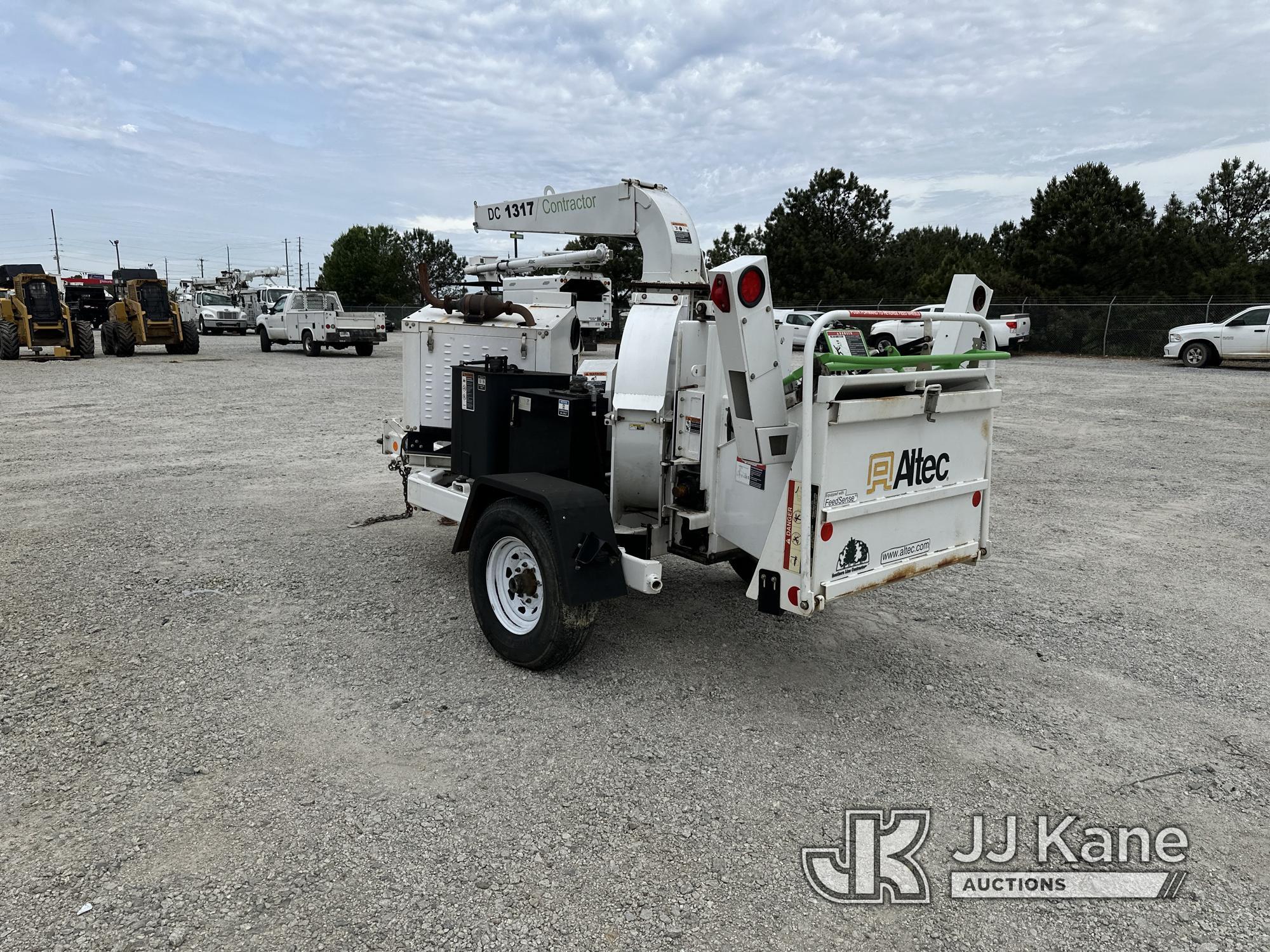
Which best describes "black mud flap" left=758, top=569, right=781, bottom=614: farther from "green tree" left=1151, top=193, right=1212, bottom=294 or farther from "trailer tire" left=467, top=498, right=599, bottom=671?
"green tree" left=1151, top=193, right=1212, bottom=294

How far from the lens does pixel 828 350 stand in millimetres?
4004

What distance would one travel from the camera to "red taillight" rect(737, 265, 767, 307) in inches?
151

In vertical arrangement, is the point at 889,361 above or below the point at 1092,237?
below

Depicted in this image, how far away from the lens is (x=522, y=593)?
4.75 metres

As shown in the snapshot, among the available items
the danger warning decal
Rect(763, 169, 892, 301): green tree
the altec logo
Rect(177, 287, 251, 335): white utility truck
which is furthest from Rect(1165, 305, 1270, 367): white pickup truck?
Rect(177, 287, 251, 335): white utility truck

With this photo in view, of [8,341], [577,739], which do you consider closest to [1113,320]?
[577,739]

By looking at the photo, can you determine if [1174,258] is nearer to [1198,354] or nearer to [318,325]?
[1198,354]

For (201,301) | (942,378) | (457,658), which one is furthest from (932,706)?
(201,301)

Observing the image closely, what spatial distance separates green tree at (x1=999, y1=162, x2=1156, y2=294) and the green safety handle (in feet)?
112

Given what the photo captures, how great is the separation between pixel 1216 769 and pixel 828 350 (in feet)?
8.14

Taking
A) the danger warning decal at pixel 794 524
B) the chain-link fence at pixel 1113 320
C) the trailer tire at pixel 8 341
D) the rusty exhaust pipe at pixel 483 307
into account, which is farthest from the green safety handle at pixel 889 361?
the trailer tire at pixel 8 341

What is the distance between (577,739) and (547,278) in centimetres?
487

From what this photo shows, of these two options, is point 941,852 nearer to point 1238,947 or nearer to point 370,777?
point 1238,947

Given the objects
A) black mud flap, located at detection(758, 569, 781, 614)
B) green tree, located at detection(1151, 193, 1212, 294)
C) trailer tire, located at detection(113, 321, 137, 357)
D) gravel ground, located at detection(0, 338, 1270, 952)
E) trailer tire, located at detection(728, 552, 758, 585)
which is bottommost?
gravel ground, located at detection(0, 338, 1270, 952)
